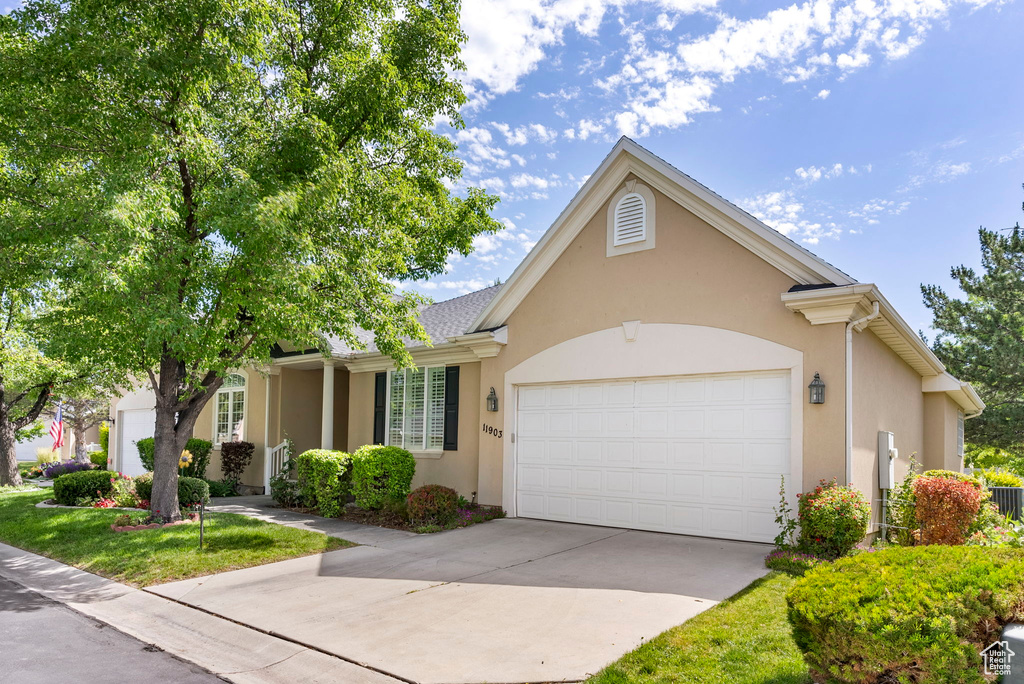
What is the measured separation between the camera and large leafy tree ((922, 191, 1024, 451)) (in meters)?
21.9

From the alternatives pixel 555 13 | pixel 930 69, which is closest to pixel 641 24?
pixel 555 13

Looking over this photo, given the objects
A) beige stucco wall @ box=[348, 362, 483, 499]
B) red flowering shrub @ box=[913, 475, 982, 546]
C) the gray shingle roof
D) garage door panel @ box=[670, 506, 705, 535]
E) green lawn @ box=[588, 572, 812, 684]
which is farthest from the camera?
the gray shingle roof

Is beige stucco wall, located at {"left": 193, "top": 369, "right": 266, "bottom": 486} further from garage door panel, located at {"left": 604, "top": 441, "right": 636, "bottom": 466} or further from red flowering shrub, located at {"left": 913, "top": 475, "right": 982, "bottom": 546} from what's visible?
red flowering shrub, located at {"left": 913, "top": 475, "right": 982, "bottom": 546}

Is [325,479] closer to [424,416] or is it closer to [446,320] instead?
[424,416]

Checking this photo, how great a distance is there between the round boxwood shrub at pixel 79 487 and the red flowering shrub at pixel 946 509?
14.8 meters

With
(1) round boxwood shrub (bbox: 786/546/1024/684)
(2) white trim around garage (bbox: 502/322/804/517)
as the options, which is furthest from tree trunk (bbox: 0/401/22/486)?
(1) round boxwood shrub (bbox: 786/546/1024/684)

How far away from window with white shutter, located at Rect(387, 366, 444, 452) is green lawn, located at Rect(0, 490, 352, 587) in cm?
352

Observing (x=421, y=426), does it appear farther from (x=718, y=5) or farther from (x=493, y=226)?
(x=718, y=5)

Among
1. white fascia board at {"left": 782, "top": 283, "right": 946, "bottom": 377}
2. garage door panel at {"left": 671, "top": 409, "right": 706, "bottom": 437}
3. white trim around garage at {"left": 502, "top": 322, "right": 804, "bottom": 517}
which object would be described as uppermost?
white fascia board at {"left": 782, "top": 283, "right": 946, "bottom": 377}

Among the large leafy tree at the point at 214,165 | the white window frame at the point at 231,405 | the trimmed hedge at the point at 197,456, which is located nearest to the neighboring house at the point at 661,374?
the large leafy tree at the point at 214,165

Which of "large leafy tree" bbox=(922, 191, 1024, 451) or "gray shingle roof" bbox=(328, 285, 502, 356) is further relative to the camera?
"large leafy tree" bbox=(922, 191, 1024, 451)

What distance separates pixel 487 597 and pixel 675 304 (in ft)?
17.4

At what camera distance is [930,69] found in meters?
12.7

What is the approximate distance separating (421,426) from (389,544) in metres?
4.17
